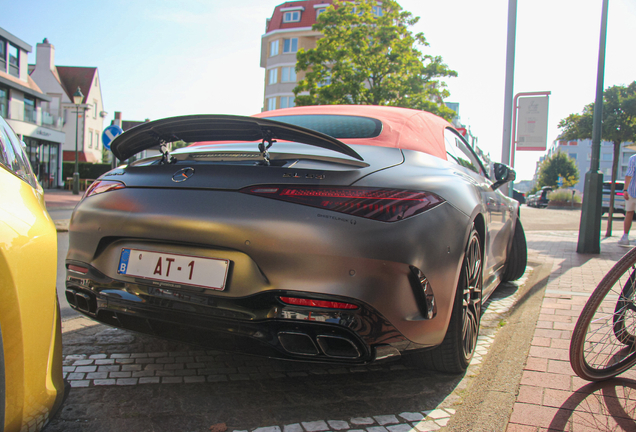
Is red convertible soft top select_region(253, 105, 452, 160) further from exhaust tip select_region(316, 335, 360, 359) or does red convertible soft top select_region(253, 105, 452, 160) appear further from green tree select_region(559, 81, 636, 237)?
green tree select_region(559, 81, 636, 237)

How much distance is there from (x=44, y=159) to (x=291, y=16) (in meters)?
32.3

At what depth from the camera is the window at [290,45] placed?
58.2 metres

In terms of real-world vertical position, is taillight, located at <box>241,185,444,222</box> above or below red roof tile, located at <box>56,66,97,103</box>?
below

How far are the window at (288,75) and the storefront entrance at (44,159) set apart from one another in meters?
26.1

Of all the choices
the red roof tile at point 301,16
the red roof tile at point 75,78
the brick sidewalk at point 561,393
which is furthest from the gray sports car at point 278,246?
the red roof tile at point 75,78

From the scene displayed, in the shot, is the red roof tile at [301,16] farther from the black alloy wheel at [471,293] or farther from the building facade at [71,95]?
the black alloy wheel at [471,293]

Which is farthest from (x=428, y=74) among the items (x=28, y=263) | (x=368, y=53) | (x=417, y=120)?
(x=28, y=263)

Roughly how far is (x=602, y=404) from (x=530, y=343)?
925mm

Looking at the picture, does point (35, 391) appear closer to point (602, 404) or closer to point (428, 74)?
point (602, 404)

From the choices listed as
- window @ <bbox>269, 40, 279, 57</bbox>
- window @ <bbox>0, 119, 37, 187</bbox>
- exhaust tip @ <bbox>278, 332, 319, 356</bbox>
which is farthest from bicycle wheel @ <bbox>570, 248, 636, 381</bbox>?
window @ <bbox>269, 40, 279, 57</bbox>

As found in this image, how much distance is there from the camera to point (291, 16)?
59.1 metres

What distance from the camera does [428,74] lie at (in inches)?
1106

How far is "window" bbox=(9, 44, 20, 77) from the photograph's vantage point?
117 feet

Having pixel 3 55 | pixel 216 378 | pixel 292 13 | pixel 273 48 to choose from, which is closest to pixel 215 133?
pixel 216 378
